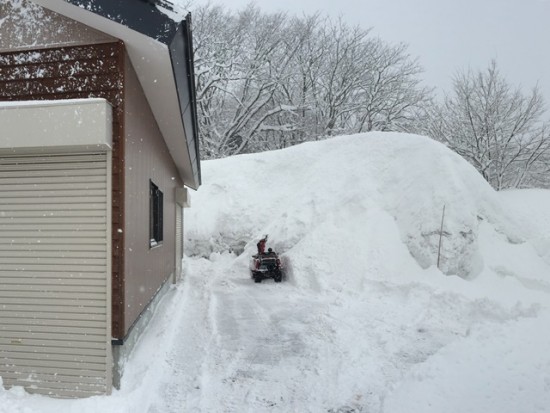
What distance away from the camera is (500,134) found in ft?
72.8

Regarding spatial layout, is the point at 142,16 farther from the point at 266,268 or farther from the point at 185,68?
the point at 266,268

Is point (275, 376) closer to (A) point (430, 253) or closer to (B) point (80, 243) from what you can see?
(B) point (80, 243)

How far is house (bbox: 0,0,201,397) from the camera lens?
4.27 m

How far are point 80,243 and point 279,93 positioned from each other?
28268mm

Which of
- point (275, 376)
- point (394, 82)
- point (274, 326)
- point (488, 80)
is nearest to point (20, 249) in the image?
point (275, 376)

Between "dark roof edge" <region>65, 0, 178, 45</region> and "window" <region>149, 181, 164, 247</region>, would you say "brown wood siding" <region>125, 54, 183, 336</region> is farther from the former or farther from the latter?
"dark roof edge" <region>65, 0, 178, 45</region>

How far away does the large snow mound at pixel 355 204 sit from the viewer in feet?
38.9

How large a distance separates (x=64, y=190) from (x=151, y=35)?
82.0 inches

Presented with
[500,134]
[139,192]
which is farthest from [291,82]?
[139,192]

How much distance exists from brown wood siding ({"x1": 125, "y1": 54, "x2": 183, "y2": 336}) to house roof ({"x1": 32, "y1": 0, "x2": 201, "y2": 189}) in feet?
0.83

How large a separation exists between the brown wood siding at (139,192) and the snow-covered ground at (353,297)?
2.97 ft

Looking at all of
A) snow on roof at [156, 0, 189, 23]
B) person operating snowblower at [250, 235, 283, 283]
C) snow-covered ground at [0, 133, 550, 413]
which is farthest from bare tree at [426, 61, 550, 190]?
snow on roof at [156, 0, 189, 23]

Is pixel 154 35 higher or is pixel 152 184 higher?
pixel 154 35

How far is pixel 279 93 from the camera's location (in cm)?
3088
